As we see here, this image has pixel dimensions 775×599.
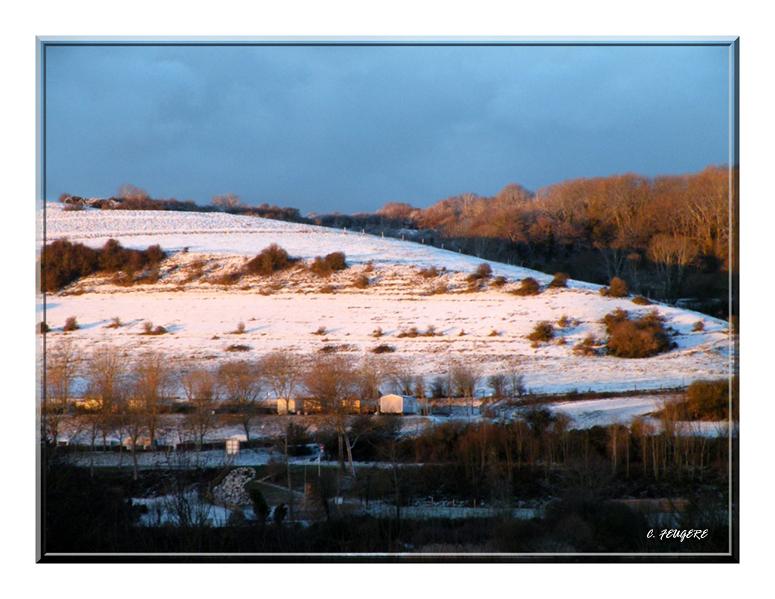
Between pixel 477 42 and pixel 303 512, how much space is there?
527cm

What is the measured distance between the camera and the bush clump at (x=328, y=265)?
7020mm

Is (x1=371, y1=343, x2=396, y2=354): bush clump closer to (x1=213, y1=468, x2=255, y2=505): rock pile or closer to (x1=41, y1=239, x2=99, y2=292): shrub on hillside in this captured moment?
(x1=213, y1=468, x2=255, y2=505): rock pile

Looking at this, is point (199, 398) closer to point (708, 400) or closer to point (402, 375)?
point (402, 375)

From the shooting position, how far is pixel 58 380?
5695mm

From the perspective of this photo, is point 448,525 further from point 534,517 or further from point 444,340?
point 444,340

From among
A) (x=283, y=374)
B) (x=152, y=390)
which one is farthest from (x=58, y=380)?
(x=283, y=374)

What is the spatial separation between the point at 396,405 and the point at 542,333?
208cm

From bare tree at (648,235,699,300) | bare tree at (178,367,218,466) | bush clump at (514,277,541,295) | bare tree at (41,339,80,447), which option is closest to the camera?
bare tree at (41,339,80,447)

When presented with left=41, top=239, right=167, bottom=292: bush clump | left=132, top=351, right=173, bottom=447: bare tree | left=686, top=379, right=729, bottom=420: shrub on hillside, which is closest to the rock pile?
left=132, top=351, right=173, bottom=447: bare tree

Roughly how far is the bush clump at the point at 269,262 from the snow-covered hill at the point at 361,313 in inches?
4.5

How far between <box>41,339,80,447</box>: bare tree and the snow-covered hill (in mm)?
197

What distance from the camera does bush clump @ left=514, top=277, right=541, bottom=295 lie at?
692 cm

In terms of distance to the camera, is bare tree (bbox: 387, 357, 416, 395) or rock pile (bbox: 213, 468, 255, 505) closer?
rock pile (bbox: 213, 468, 255, 505)

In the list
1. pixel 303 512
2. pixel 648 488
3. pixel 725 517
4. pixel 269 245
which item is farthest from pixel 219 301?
pixel 725 517
